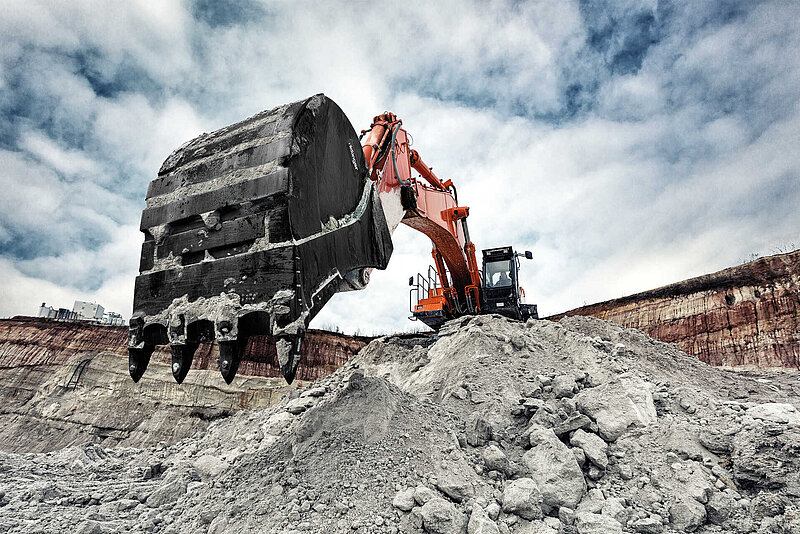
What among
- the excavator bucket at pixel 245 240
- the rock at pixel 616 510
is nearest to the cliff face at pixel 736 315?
the rock at pixel 616 510

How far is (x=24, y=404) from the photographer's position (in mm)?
9344

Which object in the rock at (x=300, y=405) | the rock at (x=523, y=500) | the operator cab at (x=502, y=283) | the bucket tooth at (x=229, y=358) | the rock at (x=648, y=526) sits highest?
the operator cab at (x=502, y=283)

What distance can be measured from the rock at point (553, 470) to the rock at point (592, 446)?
0.16 meters

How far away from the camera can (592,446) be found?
3.24m

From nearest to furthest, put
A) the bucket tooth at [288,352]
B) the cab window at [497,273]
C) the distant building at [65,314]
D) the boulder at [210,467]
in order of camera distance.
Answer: the bucket tooth at [288,352]
the boulder at [210,467]
the cab window at [497,273]
the distant building at [65,314]

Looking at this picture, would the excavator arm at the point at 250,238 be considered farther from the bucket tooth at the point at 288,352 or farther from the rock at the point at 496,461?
the rock at the point at 496,461

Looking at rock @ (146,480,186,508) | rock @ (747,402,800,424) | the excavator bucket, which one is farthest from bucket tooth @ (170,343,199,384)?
rock @ (747,402,800,424)

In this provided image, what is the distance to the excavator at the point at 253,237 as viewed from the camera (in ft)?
7.11

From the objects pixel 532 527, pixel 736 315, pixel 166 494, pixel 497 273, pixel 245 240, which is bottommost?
pixel 532 527

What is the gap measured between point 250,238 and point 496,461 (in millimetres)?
2423

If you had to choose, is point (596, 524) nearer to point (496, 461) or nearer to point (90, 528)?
point (496, 461)

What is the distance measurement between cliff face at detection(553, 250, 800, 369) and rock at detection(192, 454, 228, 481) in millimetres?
10716

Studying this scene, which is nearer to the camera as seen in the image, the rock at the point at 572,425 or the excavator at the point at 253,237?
the excavator at the point at 253,237

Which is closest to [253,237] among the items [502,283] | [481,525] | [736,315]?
[481,525]
